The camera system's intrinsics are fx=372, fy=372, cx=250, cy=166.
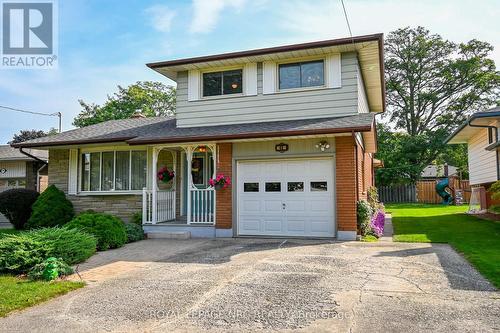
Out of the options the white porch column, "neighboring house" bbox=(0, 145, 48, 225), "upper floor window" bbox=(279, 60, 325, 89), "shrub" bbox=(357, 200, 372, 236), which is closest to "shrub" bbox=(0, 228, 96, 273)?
the white porch column

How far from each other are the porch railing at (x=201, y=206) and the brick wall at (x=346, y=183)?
3699 mm

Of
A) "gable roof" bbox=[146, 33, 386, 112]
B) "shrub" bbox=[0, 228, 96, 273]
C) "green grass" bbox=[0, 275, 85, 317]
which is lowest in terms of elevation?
"green grass" bbox=[0, 275, 85, 317]

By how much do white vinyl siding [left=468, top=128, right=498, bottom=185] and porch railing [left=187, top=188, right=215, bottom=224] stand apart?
10302mm

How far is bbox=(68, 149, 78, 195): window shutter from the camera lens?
44.1 feet

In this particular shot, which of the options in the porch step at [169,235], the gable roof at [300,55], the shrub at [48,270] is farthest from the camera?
the porch step at [169,235]

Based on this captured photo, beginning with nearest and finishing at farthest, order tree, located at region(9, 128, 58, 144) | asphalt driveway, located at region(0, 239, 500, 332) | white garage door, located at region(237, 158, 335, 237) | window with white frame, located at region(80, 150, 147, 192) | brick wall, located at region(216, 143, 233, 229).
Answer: asphalt driveway, located at region(0, 239, 500, 332) → white garage door, located at region(237, 158, 335, 237) → brick wall, located at region(216, 143, 233, 229) → window with white frame, located at region(80, 150, 147, 192) → tree, located at region(9, 128, 58, 144)

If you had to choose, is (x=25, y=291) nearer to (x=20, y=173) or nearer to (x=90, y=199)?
(x=90, y=199)

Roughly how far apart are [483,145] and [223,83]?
36.0 ft

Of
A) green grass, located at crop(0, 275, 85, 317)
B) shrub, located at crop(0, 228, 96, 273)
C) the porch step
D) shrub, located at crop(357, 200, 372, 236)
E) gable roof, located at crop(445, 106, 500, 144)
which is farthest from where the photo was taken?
gable roof, located at crop(445, 106, 500, 144)

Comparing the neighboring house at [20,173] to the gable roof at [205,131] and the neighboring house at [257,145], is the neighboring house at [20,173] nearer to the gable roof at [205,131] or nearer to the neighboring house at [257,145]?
the gable roof at [205,131]

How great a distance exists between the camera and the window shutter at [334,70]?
10.6 metres

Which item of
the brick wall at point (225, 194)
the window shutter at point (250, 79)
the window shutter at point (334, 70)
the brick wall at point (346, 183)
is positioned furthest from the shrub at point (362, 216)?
the window shutter at point (250, 79)

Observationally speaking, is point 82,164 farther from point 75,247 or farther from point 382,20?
point 382,20

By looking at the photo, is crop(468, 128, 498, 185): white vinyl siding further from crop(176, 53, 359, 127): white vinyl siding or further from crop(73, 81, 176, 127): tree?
crop(73, 81, 176, 127): tree
